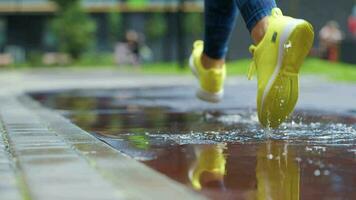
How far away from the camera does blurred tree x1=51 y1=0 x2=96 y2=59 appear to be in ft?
123

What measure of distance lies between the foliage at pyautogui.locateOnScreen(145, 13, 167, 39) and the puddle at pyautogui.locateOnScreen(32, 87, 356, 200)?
34067 mm

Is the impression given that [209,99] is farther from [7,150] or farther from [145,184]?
[145,184]

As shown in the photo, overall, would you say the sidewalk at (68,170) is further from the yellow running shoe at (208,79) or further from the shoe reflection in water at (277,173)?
the yellow running shoe at (208,79)

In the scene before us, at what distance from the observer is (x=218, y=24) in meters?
5.59

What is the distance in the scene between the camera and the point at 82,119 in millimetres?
6305

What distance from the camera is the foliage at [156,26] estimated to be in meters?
41.1

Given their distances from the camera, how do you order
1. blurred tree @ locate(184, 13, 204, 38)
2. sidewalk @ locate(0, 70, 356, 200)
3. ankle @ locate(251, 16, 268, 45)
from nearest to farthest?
sidewalk @ locate(0, 70, 356, 200)
ankle @ locate(251, 16, 268, 45)
blurred tree @ locate(184, 13, 204, 38)

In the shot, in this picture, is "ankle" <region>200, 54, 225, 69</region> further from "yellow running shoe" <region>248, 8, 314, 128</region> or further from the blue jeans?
"yellow running shoe" <region>248, 8, 314, 128</region>

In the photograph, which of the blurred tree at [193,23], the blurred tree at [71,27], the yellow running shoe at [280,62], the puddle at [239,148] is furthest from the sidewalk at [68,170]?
the blurred tree at [193,23]

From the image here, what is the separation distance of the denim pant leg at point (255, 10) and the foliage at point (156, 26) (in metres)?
36.7

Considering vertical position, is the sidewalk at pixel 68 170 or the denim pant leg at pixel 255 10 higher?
the denim pant leg at pixel 255 10

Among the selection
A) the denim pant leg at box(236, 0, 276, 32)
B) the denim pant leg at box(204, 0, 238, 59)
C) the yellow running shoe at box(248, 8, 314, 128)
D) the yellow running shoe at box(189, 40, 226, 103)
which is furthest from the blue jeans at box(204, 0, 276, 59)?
the yellow running shoe at box(248, 8, 314, 128)

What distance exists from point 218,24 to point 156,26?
3566 cm

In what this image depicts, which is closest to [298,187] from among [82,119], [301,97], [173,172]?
[173,172]
